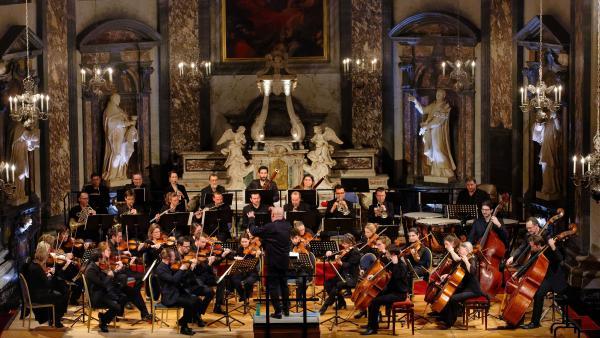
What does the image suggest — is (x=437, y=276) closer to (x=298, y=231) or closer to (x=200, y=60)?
(x=298, y=231)

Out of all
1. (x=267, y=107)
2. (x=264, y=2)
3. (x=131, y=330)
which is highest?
(x=264, y=2)

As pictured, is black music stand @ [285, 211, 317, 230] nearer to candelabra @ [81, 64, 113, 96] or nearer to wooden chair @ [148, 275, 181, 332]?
wooden chair @ [148, 275, 181, 332]

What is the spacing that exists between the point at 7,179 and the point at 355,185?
520 centimetres

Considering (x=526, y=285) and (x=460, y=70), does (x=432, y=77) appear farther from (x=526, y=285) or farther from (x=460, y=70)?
(x=526, y=285)

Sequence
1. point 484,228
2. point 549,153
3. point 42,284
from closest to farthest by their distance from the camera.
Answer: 1. point 42,284
2. point 484,228
3. point 549,153

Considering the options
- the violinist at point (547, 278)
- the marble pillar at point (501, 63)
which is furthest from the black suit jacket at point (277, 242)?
the marble pillar at point (501, 63)

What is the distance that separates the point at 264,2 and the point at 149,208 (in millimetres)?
5341

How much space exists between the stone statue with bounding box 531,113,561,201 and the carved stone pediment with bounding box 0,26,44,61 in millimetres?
7467

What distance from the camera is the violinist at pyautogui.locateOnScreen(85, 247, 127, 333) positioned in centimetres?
1393

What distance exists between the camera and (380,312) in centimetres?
1430

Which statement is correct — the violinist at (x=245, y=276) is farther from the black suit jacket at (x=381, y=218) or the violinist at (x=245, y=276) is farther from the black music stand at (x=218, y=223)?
the black suit jacket at (x=381, y=218)

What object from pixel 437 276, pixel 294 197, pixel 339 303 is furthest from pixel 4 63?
pixel 437 276

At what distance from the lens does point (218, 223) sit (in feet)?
53.5

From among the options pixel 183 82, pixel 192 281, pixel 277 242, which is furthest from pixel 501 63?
pixel 192 281
